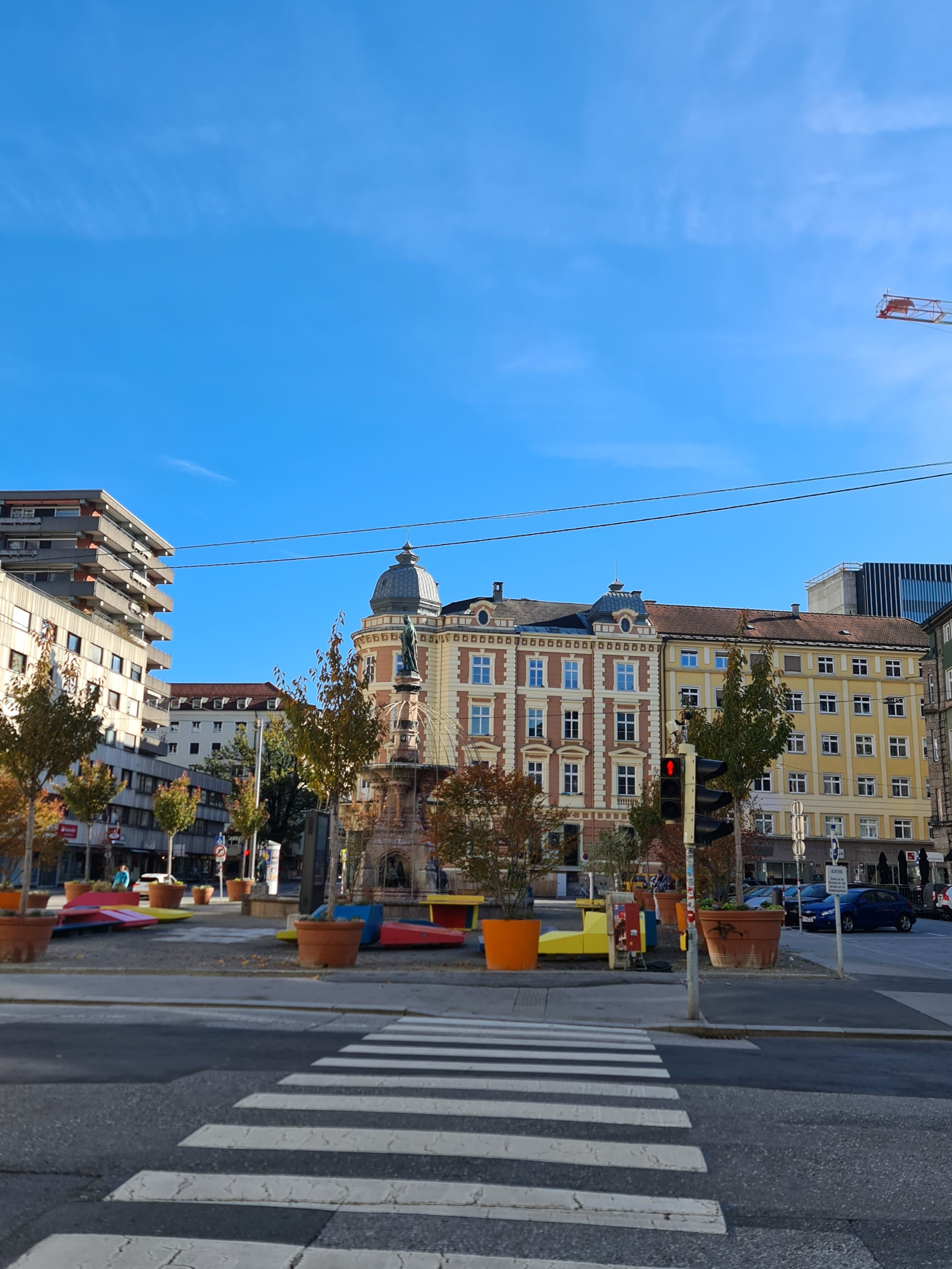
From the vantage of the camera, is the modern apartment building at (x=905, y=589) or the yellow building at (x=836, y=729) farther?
the modern apartment building at (x=905, y=589)

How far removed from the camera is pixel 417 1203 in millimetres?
5211

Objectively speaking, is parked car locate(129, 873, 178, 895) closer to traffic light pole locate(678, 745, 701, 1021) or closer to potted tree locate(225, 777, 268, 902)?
potted tree locate(225, 777, 268, 902)

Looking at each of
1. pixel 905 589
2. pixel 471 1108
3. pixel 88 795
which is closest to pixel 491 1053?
pixel 471 1108

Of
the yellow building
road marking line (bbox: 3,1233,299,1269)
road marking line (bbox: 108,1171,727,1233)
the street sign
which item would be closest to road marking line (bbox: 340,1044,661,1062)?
road marking line (bbox: 108,1171,727,1233)

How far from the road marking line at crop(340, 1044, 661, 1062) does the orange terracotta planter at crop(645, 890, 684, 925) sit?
63.1 ft

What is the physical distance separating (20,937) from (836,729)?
194 ft

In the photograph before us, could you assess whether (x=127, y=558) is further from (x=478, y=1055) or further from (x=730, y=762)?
(x=478, y=1055)

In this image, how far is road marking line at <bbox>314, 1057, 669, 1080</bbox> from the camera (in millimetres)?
8773

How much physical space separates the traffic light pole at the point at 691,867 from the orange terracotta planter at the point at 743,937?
5.41m

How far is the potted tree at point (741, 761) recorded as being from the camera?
734 inches

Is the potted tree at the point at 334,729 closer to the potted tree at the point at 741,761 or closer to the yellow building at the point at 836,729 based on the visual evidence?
the potted tree at the point at 741,761

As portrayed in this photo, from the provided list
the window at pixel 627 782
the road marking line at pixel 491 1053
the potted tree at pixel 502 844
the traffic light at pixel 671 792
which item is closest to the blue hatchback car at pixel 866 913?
the potted tree at pixel 502 844

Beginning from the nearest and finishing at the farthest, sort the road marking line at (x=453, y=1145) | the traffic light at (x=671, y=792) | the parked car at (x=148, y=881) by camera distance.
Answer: the road marking line at (x=453, y=1145) < the traffic light at (x=671, y=792) < the parked car at (x=148, y=881)

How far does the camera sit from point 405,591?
67688mm
